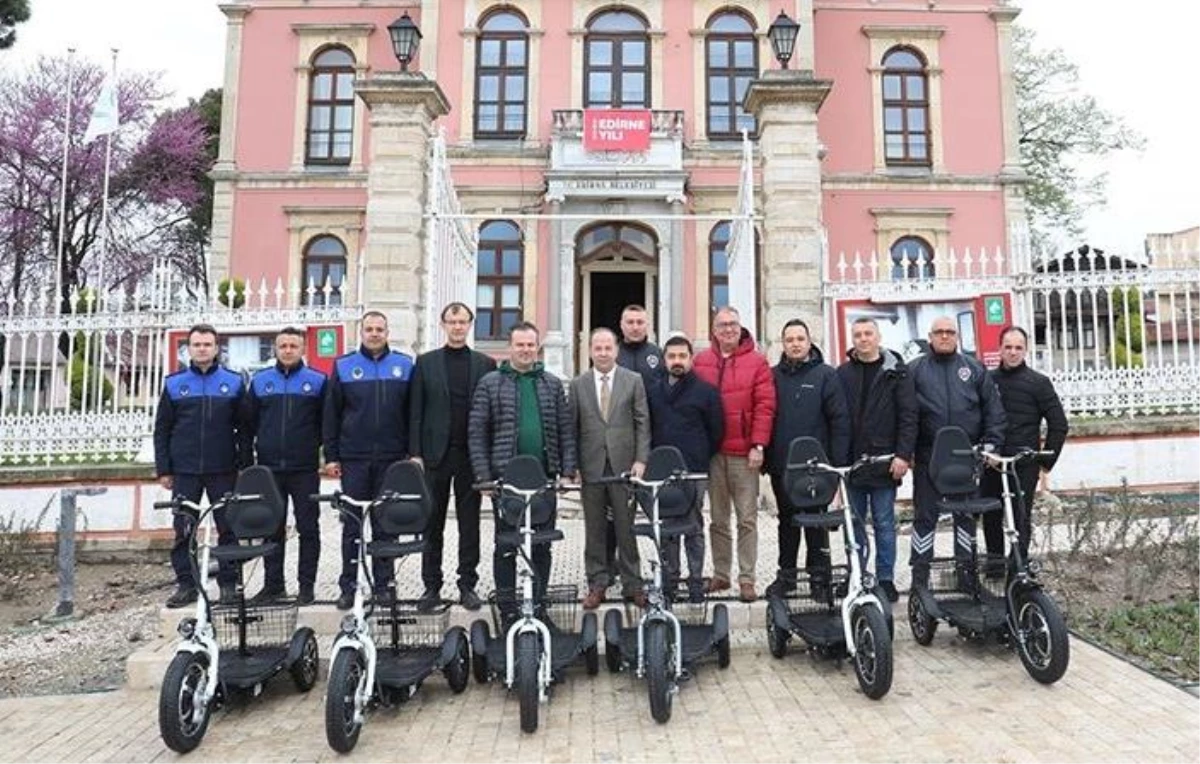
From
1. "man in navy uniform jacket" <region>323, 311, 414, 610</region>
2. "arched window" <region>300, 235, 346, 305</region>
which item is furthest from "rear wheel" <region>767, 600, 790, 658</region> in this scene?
"arched window" <region>300, 235, 346, 305</region>

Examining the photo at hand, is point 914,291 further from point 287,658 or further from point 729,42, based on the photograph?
point 729,42

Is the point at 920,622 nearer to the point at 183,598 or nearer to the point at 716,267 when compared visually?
the point at 183,598

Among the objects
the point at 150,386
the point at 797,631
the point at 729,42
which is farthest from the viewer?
the point at 729,42

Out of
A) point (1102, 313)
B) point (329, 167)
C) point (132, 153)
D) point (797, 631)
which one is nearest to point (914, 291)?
point (1102, 313)

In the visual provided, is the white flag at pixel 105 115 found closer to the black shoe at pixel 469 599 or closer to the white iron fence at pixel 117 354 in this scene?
the white iron fence at pixel 117 354

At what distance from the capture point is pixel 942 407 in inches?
216

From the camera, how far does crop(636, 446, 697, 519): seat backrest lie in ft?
15.4

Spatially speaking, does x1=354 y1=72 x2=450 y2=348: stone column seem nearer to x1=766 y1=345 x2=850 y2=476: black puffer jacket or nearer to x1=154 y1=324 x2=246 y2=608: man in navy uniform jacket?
x1=154 y1=324 x2=246 y2=608: man in navy uniform jacket

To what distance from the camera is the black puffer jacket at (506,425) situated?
16.9 feet

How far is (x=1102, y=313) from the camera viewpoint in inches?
372

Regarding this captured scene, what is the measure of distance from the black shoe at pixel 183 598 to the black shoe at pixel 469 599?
1892mm

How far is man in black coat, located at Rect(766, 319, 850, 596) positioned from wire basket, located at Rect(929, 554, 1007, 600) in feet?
2.87

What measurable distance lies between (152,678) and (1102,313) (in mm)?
9859

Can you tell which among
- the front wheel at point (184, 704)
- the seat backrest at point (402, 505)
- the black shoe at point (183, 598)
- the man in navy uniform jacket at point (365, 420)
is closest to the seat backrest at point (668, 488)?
the seat backrest at point (402, 505)
